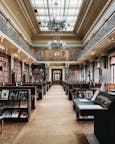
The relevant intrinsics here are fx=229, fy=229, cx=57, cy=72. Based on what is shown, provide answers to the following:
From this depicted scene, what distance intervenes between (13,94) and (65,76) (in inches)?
887

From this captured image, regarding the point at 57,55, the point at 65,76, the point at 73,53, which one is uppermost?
the point at 73,53

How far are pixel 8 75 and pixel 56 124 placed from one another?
9634 mm

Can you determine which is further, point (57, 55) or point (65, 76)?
point (65, 76)

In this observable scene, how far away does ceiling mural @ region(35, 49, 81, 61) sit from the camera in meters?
27.0

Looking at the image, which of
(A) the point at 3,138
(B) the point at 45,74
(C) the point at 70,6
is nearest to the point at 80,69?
(B) the point at 45,74

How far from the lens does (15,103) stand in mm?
6930

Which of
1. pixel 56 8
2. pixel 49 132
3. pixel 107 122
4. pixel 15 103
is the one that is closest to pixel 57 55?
pixel 56 8

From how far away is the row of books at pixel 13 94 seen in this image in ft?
22.3

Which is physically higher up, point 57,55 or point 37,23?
point 37,23

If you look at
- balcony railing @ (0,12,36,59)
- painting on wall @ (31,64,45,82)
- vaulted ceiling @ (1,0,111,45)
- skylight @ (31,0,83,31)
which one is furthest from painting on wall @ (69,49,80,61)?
balcony railing @ (0,12,36,59)

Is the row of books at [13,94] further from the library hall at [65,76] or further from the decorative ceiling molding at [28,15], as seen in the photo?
the decorative ceiling molding at [28,15]

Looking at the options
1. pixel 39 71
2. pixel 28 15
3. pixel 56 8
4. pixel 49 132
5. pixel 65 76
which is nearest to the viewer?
pixel 49 132

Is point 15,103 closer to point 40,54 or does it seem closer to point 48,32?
point 48,32

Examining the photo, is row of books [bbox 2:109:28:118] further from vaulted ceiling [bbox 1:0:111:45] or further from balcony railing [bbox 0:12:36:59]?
vaulted ceiling [bbox 1:0:111:45]
